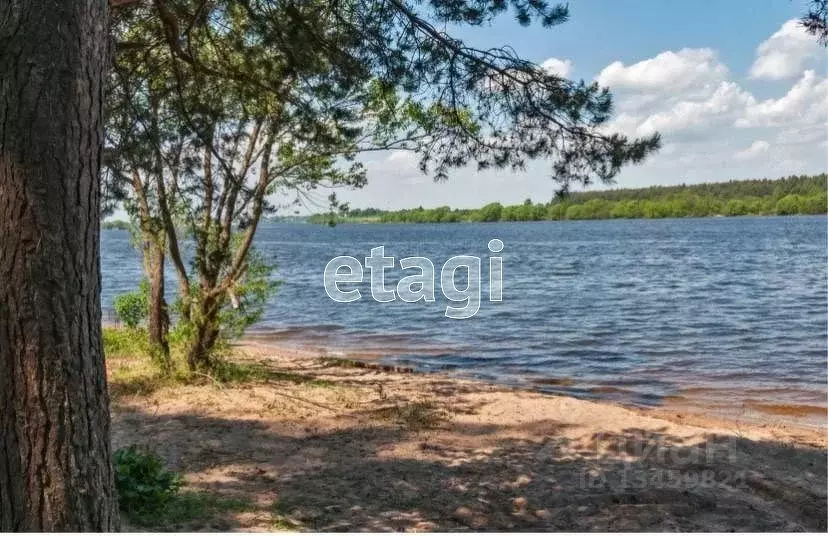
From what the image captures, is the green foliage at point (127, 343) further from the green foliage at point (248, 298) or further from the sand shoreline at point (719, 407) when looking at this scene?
the sand shoreline at point (719, 407)

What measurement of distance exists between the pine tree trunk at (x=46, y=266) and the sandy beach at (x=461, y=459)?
6.66 ft

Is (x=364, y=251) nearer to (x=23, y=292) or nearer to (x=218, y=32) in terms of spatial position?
(x=218, y=32)

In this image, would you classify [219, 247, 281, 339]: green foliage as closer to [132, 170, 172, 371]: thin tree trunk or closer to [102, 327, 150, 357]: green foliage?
[132, 170, 172, 371]: thin tree trunk

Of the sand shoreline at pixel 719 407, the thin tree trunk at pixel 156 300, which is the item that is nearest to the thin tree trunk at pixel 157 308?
the thin tree trunk at pixel 156 300

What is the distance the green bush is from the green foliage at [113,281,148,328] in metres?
5.83

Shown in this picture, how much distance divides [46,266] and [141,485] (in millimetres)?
2401

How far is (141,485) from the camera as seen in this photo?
4.61m

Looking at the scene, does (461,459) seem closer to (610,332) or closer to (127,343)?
(127,343)

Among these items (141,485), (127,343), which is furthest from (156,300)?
(141,485)

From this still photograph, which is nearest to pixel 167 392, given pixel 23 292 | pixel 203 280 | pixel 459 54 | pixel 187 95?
pixel 203 280

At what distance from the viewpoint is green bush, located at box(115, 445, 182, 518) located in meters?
4.54

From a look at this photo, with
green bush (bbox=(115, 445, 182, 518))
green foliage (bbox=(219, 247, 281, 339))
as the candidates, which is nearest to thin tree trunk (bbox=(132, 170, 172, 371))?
green foliage (bbox=(219, 247, 281, 339))

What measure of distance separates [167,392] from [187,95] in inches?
147

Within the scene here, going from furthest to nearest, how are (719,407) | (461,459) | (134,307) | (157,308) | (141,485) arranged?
(134,307) < (719,407) < (157,308) < (461,459) < (141,485)
